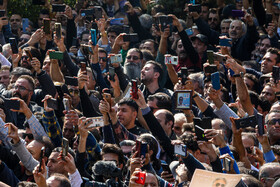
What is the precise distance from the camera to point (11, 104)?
342 inches

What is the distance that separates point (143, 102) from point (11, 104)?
1.56 m

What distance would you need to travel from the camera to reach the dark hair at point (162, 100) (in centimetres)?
950

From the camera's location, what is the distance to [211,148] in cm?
721

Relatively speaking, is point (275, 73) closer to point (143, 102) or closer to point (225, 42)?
point (225, 42)

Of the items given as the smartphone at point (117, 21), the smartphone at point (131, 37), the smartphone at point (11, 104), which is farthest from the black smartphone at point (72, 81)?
the smartphone at point (117, 21)

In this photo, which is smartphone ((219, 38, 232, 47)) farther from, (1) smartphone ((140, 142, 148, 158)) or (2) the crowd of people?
(1) smartphone ((140, 142, 148, 158))

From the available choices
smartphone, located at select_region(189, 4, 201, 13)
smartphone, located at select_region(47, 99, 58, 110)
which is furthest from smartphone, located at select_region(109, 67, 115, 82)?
smartphone, located at select_region(189, 4, 201, 13)

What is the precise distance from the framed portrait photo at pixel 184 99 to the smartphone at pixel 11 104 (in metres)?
1.90

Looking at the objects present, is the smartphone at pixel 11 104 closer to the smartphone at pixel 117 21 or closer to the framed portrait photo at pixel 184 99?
the framed portrait photo at pixel 184 99

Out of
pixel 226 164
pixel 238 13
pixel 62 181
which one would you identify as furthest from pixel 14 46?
pixel 226 164

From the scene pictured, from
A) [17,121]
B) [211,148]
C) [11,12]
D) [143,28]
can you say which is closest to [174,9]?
[143,28]

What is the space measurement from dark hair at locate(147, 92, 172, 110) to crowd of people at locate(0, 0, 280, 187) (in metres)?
0.01

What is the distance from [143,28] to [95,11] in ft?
3.64

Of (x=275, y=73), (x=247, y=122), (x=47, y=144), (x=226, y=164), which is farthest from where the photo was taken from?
(x=275, y=73)
